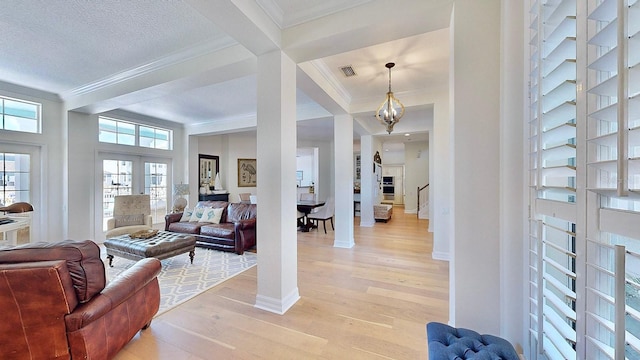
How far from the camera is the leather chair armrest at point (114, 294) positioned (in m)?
1.39

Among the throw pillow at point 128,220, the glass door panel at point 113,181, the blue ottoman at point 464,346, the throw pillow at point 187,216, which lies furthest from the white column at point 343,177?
the glass door panel at point 113,181

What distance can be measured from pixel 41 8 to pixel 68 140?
3234 mm

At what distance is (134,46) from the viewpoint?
9.23 ft

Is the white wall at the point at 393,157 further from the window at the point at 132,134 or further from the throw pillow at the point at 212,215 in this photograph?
the window at the point at 132,134

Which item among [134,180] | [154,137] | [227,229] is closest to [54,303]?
[227,229]

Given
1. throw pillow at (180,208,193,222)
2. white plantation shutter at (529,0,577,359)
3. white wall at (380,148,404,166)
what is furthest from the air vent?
white wall at (380,148,404,166)

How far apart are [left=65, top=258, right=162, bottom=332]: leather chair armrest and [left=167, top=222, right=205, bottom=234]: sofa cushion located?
103 inches

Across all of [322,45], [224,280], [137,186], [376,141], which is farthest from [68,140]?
[376,141]

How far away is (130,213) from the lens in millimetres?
4727

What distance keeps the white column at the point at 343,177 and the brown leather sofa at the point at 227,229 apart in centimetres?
166

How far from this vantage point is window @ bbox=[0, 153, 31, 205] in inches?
156

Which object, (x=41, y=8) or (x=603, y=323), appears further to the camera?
(x=41, y=8)

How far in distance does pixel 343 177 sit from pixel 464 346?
145 inches

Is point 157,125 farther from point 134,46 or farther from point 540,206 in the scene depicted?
point 540,206
